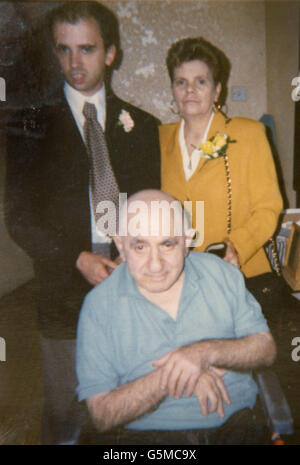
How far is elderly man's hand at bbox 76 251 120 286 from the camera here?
1.55m

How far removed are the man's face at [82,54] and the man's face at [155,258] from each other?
31.3 inches

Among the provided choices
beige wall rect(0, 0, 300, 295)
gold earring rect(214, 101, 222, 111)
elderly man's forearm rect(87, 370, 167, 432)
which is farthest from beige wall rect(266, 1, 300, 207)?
elderly man's forearm rect(87, 370, 167, 432)

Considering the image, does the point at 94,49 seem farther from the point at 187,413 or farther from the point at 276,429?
the point at 276,429

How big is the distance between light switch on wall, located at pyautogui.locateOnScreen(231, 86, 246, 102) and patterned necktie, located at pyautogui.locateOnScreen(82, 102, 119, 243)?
0.67 m

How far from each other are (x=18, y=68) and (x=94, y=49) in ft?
1.11

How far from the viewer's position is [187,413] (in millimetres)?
1272

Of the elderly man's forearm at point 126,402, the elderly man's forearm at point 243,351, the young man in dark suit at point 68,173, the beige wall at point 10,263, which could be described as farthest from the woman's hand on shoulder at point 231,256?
the beige wall at point 10,263

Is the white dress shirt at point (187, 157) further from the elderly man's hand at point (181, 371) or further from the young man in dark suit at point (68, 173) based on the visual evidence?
the elderly man's hand at point (181, 371)

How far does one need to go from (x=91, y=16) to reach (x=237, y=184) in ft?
3.23

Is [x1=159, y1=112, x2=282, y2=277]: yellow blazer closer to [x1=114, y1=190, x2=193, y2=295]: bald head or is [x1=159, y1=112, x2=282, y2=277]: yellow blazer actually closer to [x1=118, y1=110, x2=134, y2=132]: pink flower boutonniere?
[x1=118, y1=110, x2=134, y2=132]: pink flower boutonniere

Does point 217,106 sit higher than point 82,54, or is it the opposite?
point 82,54

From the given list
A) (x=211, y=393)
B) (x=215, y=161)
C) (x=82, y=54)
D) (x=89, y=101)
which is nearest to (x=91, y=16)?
(x=82, y=54)

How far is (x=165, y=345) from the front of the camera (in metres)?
1.30

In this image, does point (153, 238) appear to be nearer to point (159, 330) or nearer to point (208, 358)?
point (159, 330)
